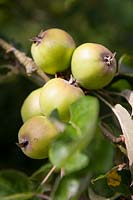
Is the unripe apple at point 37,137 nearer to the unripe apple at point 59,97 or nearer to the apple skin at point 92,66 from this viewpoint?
the unripe apple at point 59,97

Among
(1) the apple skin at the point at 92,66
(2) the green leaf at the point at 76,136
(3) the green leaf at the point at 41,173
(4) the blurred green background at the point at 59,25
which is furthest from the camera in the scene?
(4) the blurred green background at the point at 59,25

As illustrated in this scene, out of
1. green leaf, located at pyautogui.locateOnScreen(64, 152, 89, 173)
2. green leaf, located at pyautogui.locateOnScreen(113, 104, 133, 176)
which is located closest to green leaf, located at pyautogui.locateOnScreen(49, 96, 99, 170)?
green leaf, located at pyautogui.locateOnScreen(64, 152, 89, 173)

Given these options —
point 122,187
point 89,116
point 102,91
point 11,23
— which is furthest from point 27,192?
point 11,23

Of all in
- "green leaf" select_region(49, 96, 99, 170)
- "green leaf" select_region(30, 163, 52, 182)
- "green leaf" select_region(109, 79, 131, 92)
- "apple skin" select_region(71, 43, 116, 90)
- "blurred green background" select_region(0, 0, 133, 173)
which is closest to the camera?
"green leaf" select_region(49, 96, 99, 170)

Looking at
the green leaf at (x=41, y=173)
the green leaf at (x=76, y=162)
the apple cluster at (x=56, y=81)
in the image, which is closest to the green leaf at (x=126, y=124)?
the apple cluster at (x=56, y=81)

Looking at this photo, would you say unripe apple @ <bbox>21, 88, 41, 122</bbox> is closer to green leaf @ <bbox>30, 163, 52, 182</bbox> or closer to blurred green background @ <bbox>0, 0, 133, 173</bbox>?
green leaf @ <bbox>30, 163, 52, 182</bbox>

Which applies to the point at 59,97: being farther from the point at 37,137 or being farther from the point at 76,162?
the point at 76,162

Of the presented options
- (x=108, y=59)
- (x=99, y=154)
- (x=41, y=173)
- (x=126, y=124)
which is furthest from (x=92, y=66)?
(x=99, y=154)
